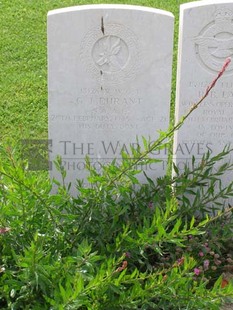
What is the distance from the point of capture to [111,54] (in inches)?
151

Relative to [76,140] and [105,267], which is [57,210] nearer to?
[105,267]

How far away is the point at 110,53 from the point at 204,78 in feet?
1.96

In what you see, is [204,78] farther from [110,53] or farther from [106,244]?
[106,244]

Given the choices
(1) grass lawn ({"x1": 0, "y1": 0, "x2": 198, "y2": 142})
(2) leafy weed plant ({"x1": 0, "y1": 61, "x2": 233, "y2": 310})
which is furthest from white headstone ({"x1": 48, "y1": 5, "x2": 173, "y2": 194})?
(1) grass lawn ({"x1": 0, "y1": 0, "x2": 198, "y2": 142})

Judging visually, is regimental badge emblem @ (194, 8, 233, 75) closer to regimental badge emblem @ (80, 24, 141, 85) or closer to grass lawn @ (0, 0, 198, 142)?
regimental badge emblem @ (80, 24, 141, 85)

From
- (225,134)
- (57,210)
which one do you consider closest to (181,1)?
(225,134)

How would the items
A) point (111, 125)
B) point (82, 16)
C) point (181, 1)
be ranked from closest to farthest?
1. point (82, 16)
2. point (111, 125)
3. point (181, 1)

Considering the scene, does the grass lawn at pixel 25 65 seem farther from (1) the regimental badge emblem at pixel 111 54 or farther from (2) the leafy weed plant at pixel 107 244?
(2) the leafy weed plant at pixel 107 244

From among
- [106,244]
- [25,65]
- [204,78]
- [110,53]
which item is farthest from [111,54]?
[25,65]

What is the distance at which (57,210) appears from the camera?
127 inches

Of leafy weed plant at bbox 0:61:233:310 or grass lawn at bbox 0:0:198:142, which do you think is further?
grass lawn at bbox 0:0:198:142

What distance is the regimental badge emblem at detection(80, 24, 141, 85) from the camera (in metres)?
3.79

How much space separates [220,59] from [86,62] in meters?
0.81

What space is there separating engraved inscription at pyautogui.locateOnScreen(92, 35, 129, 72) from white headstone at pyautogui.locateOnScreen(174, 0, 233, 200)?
35 cm
